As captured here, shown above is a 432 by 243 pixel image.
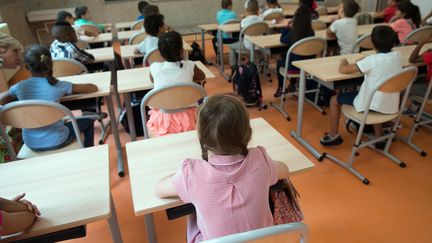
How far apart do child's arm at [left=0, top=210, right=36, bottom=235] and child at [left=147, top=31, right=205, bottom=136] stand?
1092 millimetres

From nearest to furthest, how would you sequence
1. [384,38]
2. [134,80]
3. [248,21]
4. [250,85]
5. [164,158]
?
[164,158] → [384,38] → [134,80] → [250,85] → [248,21]

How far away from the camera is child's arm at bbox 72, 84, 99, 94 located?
2.08m

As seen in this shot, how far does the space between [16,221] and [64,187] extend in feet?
0.77

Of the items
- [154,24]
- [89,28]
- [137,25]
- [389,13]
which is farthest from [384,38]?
[89,28]

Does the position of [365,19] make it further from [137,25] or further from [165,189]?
[165,189]

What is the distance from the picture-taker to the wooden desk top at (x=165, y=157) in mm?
1156

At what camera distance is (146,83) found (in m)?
2.37

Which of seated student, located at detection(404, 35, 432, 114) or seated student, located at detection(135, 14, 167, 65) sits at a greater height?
seated student, located at detection(135, 14, 167, 65)

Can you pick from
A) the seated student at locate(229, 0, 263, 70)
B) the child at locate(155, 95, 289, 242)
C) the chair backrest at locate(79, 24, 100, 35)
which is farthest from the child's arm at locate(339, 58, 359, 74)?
the chair backrest at locate(79, 24, 100, 35)

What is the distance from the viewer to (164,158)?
1389 millimetres

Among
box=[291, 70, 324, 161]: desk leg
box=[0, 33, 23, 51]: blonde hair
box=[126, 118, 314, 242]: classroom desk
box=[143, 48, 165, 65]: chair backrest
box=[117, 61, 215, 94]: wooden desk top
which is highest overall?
box=[0, 33, 23, 51]: blonde hair

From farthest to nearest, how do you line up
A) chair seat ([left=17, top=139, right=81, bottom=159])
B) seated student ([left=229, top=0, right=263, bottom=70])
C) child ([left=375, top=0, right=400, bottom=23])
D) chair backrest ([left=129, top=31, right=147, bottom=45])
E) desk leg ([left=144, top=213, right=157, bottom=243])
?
child ([left=375, top=0, right=400, bottom=23])
seated student ([left=229, top=0, right=263, bottom=70])
chair backrest ([left=129, top=31, right=147, bottom=45])
chair seat ([left=17, top=139, right=81, bottom=159])
desk leg ([left=144, top=213, right=157, bottom=243])

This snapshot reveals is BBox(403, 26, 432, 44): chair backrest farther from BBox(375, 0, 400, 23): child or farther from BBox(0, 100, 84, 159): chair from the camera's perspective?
BBox(0, 100, 84, 159): chair

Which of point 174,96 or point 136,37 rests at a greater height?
point 136,37
